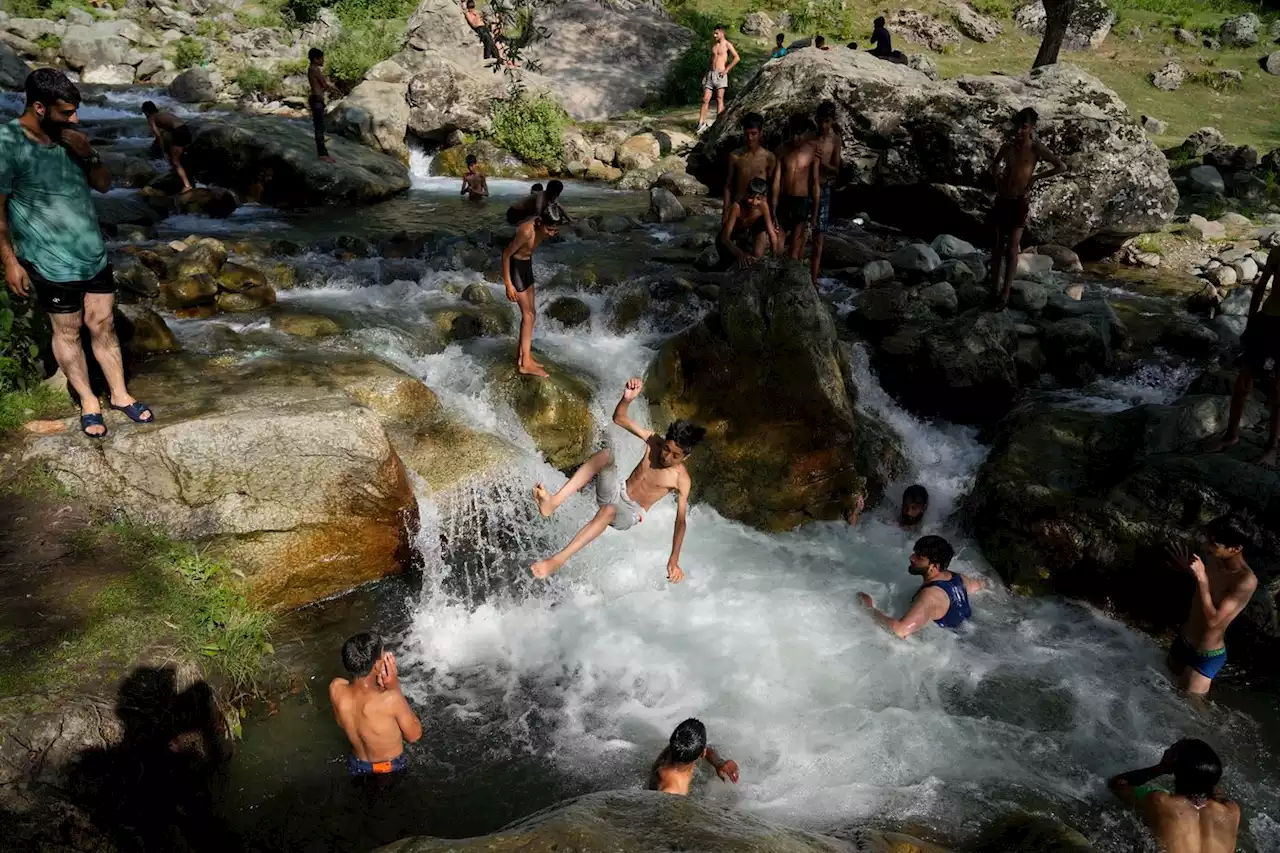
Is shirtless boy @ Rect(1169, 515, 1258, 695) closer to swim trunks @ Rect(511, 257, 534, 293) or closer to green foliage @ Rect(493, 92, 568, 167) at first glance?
swim trunks @ Rect(511, 257, 534, 293)

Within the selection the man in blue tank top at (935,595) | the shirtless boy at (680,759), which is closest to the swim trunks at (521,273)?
the man in blue tank top at (935,595)

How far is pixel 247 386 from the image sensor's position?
6812mm

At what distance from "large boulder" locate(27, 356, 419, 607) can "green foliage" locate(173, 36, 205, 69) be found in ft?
64.8

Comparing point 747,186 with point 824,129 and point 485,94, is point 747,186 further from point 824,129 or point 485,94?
point 485,94

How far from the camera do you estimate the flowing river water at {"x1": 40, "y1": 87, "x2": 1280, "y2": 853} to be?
480cm

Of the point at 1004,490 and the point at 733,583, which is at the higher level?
the point at 1004,490

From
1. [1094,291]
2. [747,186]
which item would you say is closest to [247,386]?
[747,186]

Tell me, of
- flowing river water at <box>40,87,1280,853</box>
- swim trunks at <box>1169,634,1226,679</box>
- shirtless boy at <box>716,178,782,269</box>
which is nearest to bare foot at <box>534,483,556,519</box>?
flowing river water at <box>40,87,1280,853</box>

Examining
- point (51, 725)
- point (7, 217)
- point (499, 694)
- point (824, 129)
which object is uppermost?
point (824, 129)

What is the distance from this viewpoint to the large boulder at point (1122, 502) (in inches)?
244

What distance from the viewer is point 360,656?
439cm

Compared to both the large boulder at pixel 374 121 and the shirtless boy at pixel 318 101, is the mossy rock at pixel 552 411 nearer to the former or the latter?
the shirtless boy at pixel 318 101

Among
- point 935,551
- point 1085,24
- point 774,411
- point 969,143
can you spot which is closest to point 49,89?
point 774,411

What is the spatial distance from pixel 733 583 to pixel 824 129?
5.97 metres
